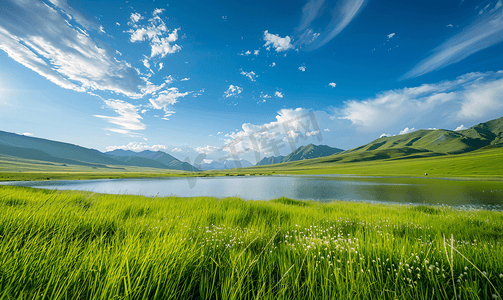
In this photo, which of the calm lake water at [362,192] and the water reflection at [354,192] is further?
the water reflection at [354,192]

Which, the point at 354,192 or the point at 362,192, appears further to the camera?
the point at 362,192

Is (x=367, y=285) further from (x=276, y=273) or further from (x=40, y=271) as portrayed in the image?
(x=40, y=271)

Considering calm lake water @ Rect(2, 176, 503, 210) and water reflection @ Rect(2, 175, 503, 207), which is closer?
calm lake water @ Rect(2, 176, 503, 210)

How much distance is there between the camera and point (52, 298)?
4.21ft

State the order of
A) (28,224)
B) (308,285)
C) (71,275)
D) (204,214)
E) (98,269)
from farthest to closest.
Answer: (204,214), (28,224), (308,285), (98,269), (71,275)

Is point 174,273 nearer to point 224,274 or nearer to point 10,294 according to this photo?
point 224,274

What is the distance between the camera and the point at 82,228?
3.11 metres

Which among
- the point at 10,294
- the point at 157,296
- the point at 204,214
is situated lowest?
the point at 204,214

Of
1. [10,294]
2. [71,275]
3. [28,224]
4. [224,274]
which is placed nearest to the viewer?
[10,294]

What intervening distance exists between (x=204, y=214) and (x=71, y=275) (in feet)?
12.9

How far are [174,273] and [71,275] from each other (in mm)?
750

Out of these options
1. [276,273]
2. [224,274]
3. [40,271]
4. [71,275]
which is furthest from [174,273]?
[276,273]

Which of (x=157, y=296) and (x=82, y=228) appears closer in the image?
(x=157, y=296)

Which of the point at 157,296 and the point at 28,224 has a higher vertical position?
the point at 28,224
